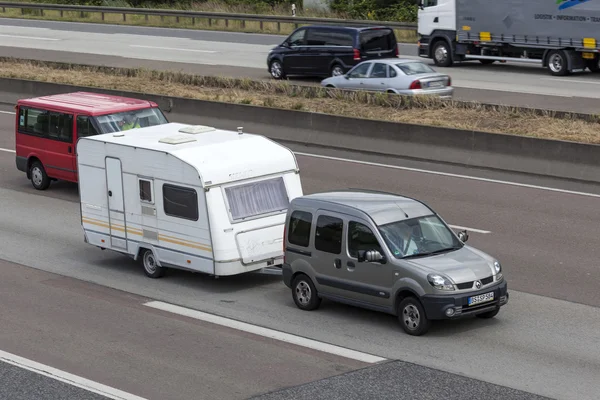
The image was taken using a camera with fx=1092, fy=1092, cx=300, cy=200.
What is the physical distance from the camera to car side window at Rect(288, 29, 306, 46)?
35.5 metres

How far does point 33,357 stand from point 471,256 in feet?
17.6

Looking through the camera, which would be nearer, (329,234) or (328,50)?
(329,234)

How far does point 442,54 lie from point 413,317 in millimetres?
27774

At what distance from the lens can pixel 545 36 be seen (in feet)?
119

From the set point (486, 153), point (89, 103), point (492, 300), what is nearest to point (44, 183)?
point (89, 103)

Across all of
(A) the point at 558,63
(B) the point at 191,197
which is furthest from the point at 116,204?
(A) the point at 558,63

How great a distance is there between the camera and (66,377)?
468 inches

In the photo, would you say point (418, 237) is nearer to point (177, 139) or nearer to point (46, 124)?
point (177, 139)

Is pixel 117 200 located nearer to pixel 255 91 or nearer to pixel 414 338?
pixel 414 338

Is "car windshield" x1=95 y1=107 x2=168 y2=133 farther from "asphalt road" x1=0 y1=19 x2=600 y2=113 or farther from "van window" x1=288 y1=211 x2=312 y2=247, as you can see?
"asphalt road" x1=0 y1=19 x2=600 y2=113

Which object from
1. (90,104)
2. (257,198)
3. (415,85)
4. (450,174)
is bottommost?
(450,174)

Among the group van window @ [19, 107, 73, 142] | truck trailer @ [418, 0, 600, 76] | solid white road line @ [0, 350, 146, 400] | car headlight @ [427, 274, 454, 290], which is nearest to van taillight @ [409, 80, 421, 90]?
truck trailer @ [418, 0, 600, 76]

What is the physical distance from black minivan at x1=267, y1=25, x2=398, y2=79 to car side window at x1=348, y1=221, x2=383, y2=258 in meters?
20.6

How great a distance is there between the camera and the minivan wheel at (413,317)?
12906mm
